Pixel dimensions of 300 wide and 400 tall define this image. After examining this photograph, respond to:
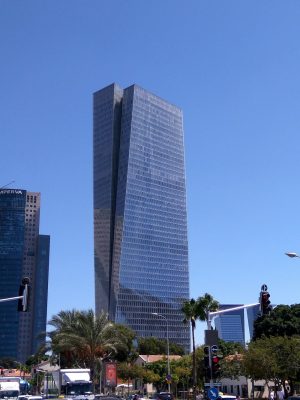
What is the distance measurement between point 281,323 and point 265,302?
55676 mm

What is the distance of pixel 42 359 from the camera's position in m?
132

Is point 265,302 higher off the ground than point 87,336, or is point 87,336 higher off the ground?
point 87,336

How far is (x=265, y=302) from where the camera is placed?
2522 cm

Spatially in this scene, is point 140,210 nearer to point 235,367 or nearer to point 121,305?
point 121,305

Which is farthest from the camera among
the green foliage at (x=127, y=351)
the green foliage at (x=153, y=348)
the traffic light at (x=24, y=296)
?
the green foliage at (x=153, y=348)

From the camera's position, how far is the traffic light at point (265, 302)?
2514 cm

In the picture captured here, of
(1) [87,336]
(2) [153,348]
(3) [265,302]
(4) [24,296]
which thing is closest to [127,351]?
(1) [87,336]

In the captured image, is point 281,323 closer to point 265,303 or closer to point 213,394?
point 265,303

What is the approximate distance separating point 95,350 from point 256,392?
34.9 meters

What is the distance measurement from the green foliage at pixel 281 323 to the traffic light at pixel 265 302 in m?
53.6

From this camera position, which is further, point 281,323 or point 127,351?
point 127,351

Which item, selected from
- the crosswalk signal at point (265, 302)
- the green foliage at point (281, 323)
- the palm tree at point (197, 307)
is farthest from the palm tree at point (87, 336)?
the crosswalk signal at point (265, 302)

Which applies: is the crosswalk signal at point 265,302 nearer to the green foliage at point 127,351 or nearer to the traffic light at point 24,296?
the traffic light at point 24,296

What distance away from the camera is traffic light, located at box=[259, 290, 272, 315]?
25.1 meters
